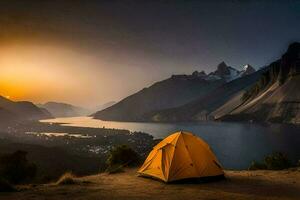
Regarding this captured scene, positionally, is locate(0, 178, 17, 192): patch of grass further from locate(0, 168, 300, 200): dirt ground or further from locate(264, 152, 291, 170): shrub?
locate(264, 152, 291, 170): shrub

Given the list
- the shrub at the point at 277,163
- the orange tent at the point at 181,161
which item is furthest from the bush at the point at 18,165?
the shrub at the point at 277,163

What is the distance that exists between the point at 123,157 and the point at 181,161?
10.8 meters

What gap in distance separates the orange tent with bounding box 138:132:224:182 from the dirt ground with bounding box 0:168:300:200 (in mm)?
725

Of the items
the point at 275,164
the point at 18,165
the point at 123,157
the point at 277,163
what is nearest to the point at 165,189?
the point at 123,157

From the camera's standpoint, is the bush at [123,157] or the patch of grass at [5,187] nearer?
the patch of grass at [5,187]

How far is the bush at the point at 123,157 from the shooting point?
32.0 metres

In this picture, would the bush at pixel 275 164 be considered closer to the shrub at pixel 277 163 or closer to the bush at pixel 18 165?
the shrub at pixel 277 163

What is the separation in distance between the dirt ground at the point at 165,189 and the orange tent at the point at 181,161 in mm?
725

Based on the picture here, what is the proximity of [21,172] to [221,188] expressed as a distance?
37167 millimetres

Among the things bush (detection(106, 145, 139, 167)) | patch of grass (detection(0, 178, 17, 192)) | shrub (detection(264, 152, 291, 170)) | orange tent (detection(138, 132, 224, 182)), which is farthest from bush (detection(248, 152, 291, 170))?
patch of grass (detection(0, 178, 17, 192))

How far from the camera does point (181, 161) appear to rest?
23141mm

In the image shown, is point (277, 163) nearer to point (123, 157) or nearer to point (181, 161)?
point (123, 157)

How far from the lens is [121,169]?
93.7ft

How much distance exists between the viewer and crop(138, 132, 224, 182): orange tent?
2251 cm
